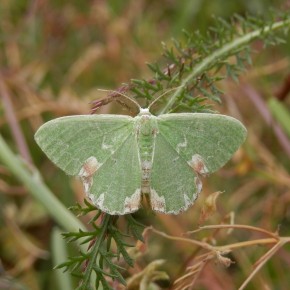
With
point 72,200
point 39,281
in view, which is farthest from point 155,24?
point 39,281

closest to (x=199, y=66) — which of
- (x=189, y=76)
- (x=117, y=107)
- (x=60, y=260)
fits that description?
(x=189, y=76)

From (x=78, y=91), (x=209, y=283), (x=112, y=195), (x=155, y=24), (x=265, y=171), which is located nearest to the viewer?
(x=112, y=195)

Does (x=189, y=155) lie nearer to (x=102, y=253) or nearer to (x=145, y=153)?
(x=145, y=153)

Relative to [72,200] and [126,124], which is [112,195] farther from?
[72,200]

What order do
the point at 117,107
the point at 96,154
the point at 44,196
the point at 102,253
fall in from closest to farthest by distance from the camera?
the point at 102,253 < the point at 96,154 < the point at 44,196 < the point at 117,107

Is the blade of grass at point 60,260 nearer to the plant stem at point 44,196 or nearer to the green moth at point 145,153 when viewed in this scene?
the plant stem at point 44,196
